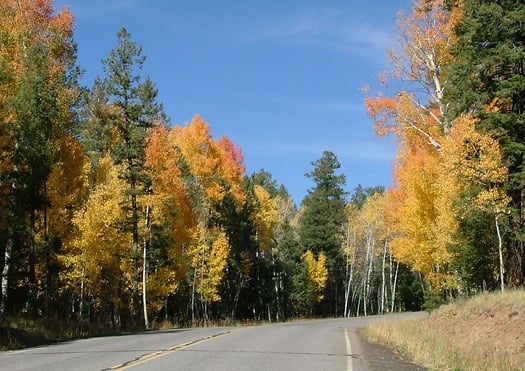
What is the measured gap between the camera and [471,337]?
55.5 ft

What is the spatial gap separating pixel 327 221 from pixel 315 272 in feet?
25.2

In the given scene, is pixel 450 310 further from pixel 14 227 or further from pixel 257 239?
pixel 257 239

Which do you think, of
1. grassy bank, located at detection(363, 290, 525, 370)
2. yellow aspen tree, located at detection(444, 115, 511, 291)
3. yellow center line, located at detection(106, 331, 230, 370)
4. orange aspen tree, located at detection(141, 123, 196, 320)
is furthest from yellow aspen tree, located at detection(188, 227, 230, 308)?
yellow center line, located at detection(106, 331, 230, 370)

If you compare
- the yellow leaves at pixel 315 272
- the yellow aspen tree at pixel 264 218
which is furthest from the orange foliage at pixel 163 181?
the yellow leaves at pixel 315 272

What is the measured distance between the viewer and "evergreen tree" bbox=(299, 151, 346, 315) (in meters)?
64.6

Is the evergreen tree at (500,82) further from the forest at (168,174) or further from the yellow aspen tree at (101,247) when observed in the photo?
the yellow aspen tree at (101,247)

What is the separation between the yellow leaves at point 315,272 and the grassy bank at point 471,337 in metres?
37.6

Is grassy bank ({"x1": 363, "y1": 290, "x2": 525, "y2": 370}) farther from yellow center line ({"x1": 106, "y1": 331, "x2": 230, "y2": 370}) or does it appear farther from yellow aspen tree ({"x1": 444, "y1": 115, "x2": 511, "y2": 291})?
yellow center line ({"x1": 106, "y1": 331, "x2": 230, "y2": 370})

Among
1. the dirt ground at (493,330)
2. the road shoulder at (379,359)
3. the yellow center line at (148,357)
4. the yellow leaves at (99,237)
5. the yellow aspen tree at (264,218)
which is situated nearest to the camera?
the yellow center line at (148,357)

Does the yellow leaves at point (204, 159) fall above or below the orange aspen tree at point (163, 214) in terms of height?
above

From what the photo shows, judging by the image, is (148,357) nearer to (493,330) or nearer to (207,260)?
(493,330)

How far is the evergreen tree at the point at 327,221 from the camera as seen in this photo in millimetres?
64562

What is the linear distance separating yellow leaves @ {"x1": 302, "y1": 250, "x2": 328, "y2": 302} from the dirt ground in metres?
39.8

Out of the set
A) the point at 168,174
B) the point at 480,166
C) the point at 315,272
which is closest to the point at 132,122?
the point at 168,174
